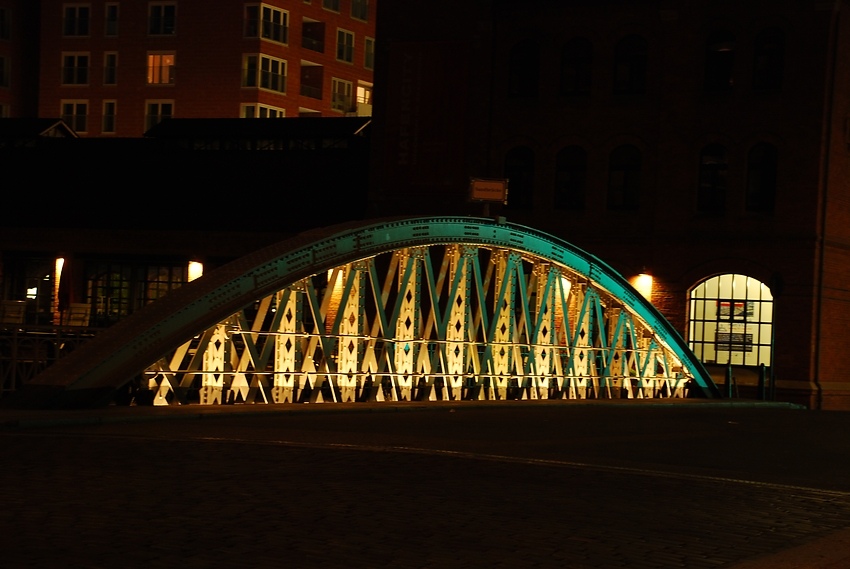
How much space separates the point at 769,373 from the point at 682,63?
836 cm

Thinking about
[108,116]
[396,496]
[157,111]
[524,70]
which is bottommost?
[396,496]

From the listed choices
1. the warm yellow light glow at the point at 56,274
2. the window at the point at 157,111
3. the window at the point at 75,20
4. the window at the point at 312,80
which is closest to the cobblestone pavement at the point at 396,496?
the warm yellow light glow at the point at 56,274

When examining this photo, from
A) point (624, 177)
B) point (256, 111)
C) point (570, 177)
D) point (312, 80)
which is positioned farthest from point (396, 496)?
point (312, 80)

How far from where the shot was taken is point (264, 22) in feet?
219

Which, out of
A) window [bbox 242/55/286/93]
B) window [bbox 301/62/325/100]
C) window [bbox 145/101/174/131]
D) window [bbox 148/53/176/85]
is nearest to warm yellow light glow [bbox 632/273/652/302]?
window [bbox 242/55/286/93]

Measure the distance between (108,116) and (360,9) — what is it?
13.7 m

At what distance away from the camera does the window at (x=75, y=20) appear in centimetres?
6938

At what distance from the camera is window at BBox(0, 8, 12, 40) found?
70375 millimetres

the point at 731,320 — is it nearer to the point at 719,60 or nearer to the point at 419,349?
the point at 719,60

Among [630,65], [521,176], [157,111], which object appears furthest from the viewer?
[157,111]

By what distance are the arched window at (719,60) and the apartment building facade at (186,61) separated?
31.5 m

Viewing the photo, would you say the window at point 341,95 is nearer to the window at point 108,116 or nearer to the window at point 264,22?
the window at point 264,22

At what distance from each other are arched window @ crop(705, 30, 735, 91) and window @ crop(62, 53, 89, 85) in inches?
1587

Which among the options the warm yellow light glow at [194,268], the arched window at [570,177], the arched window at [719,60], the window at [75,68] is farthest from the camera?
the window at [75,68]
